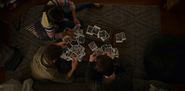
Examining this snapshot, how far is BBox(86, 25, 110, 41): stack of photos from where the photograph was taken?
7.62 ft

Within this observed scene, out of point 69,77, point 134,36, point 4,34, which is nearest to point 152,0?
point 134,36

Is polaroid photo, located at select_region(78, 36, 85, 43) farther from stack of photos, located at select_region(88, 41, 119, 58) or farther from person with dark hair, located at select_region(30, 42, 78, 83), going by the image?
person with dark hair, located at select_region(30, 42, 78, 83)

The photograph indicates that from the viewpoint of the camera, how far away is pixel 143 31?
310cm

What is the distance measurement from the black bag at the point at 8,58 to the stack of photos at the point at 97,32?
76.7 inches

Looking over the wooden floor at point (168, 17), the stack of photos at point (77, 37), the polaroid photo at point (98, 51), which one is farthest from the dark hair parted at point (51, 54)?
the wooden floor at point (168, 17)

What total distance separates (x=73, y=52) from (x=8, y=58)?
1.61 m

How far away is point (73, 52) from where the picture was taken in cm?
229

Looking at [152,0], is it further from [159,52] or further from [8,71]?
[8,71]

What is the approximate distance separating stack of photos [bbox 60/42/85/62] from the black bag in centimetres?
134

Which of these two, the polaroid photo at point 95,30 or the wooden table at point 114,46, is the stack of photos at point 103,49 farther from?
the polaroid photo at point 95,30

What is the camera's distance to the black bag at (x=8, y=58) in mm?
2484

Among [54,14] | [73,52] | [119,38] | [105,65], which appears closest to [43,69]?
[73,52]

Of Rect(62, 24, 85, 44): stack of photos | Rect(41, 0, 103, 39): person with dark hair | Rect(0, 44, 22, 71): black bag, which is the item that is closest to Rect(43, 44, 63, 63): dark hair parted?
Rect(41, 0, 103, 39): person with dark hair

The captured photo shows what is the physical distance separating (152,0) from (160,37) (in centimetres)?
131
